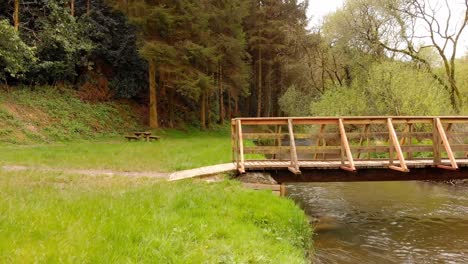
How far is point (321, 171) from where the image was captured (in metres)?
11.4

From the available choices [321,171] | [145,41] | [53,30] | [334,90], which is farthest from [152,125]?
[321,171]

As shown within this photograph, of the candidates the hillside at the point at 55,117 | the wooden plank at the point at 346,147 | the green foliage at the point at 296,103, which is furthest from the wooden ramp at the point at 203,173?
the green foliage at the point at 296,103

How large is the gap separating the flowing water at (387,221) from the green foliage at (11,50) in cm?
1799

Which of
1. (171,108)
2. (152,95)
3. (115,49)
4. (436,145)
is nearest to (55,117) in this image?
(152,95)

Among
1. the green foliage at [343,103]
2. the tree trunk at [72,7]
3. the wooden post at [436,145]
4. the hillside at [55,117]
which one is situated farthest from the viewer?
the tree trunk at [72,7]

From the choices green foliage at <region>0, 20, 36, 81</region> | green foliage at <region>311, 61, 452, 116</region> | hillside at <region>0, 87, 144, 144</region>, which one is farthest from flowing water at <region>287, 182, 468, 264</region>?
green foliage at <region>0, 20, 36, 81</region>

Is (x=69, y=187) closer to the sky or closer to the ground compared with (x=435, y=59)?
closer to the ground

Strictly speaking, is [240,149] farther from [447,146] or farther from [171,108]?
[171,108]

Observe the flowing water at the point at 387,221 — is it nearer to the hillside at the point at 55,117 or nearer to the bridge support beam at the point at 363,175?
the bridge support beam at the point at 363,175

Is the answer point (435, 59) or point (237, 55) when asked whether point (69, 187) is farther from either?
point (435, 59)

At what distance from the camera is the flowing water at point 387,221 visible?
348 inches

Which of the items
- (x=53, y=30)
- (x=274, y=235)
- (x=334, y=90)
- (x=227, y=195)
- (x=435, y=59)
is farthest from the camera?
(x=435, y=59)

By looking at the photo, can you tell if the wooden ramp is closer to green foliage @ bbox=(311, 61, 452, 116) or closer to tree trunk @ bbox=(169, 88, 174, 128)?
green foliage @ bbox=(311, 61, 452, 116)

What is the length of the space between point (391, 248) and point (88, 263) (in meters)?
7.64
